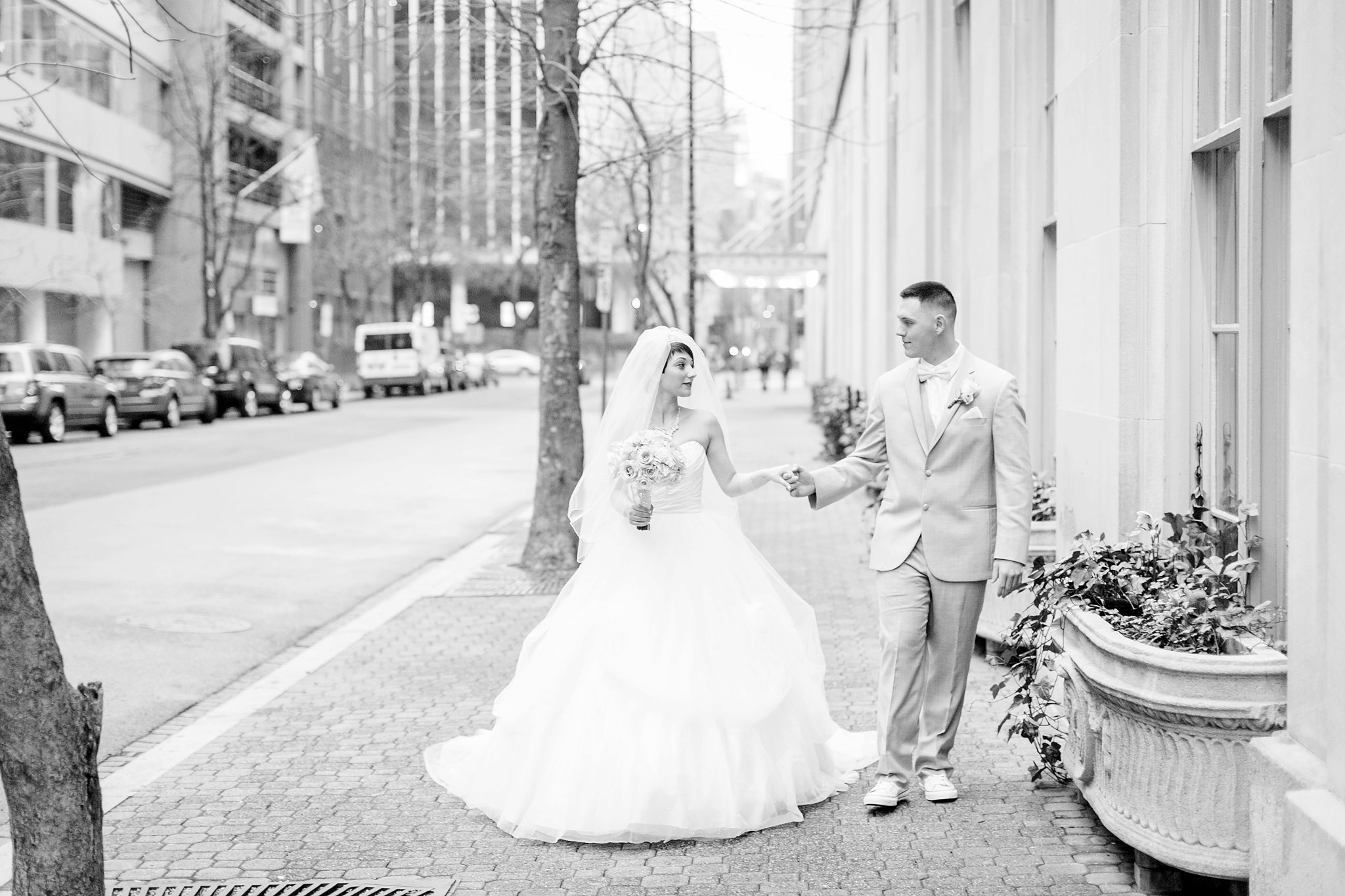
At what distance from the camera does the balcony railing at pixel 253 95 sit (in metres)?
48.4

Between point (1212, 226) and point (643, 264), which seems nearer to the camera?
point (1212, 226)

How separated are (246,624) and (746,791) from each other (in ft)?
19.2

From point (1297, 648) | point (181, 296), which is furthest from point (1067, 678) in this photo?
point (181, 296)

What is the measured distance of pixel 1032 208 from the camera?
33.7 feet

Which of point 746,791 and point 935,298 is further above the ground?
point 935,298

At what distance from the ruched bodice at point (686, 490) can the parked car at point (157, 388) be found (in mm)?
28493

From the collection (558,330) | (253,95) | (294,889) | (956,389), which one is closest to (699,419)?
(956,389)

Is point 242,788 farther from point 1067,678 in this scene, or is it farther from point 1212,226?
point 1212,226

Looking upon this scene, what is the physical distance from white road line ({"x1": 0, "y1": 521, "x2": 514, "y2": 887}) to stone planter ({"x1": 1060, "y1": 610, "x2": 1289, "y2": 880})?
11.6 ft

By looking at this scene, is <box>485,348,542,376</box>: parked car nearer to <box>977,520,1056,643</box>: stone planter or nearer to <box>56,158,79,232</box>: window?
<box>56,158,79,232</box>: window

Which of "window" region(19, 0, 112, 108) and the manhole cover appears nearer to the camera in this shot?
the manhole cover

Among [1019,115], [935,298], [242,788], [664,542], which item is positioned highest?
[1019,115]

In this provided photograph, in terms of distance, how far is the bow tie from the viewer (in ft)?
18.8

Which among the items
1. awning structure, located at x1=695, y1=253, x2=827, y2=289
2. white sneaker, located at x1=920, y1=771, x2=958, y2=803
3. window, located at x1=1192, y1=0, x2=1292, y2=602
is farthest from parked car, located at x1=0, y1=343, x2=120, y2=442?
window, located at x1=1192, y1=0, x2=1292, y2=602
